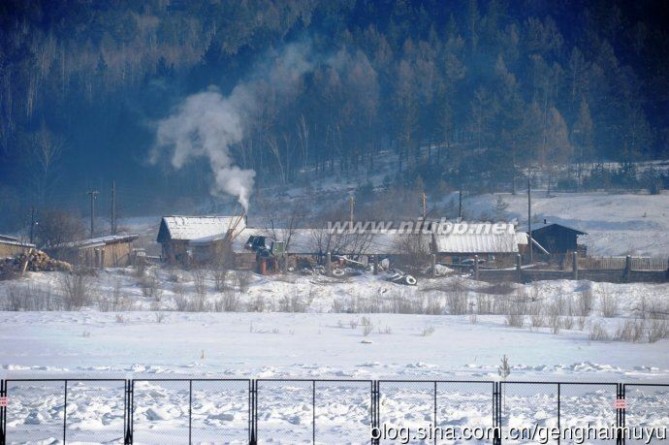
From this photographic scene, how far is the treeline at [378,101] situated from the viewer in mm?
93188

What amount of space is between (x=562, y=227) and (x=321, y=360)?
41.9 meters

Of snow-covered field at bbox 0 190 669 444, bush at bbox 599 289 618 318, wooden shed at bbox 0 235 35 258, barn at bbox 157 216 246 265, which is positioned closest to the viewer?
snow-covered field at bbox 0 190 669 444

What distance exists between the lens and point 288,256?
55.7 metres

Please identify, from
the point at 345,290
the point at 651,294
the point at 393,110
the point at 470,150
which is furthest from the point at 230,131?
the point at 651,294

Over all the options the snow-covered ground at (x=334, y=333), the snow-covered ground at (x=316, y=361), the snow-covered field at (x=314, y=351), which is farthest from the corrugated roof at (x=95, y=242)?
the snow-covered ground at (x=316, y=361)

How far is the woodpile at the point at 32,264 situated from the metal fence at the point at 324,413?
29588 millimetres

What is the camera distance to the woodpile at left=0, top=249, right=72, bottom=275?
46.8m

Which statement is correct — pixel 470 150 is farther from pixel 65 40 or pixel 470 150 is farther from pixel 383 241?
pixel 65 40

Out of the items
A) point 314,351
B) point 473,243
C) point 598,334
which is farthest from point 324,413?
point 473,243

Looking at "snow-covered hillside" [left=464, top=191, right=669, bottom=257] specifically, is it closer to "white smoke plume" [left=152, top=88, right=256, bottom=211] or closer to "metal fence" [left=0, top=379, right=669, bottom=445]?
"white smoke plume" [left=152, top=88, right=256, bottom=211]

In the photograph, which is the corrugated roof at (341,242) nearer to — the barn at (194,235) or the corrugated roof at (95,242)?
the barn at (194,235)

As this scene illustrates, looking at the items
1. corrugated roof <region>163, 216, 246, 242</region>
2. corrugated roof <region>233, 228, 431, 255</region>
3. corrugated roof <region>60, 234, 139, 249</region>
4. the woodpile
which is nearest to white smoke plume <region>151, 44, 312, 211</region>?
corrugated roof <region>163, 216, 246, 242</region>

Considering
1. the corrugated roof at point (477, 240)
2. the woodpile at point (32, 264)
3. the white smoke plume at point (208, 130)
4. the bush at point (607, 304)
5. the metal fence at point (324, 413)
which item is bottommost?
the metal fence at point (324, 413)

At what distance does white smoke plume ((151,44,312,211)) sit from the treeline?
150cm
